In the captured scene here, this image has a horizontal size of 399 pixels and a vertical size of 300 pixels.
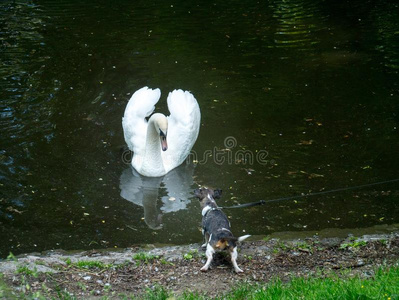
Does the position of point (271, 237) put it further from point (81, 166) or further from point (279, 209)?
point (81, 166)

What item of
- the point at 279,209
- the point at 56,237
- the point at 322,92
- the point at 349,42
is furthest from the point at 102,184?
the point at 349,42

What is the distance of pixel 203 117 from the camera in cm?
959

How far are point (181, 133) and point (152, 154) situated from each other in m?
0.52

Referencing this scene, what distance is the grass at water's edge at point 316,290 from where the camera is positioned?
14.3 ft

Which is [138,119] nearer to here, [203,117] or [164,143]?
[164,143]

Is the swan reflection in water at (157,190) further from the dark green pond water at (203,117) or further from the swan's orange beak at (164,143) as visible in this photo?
the swan's orange beak at (164,143)

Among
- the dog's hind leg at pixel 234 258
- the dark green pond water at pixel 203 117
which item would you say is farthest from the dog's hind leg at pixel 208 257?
the dark green pond water at pixel 203 117

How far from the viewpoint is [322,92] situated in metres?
10.4

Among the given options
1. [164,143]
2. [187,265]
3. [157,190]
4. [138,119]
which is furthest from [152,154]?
[187,265]

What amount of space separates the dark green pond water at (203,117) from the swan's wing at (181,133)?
0.61ft

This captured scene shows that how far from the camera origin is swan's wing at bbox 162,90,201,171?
27.7ft

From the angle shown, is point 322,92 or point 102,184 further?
point 322,92

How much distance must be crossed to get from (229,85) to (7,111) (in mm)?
3647

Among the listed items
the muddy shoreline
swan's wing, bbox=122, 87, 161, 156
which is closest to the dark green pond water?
swan's wing, bbox=122, 87, 161, 156
